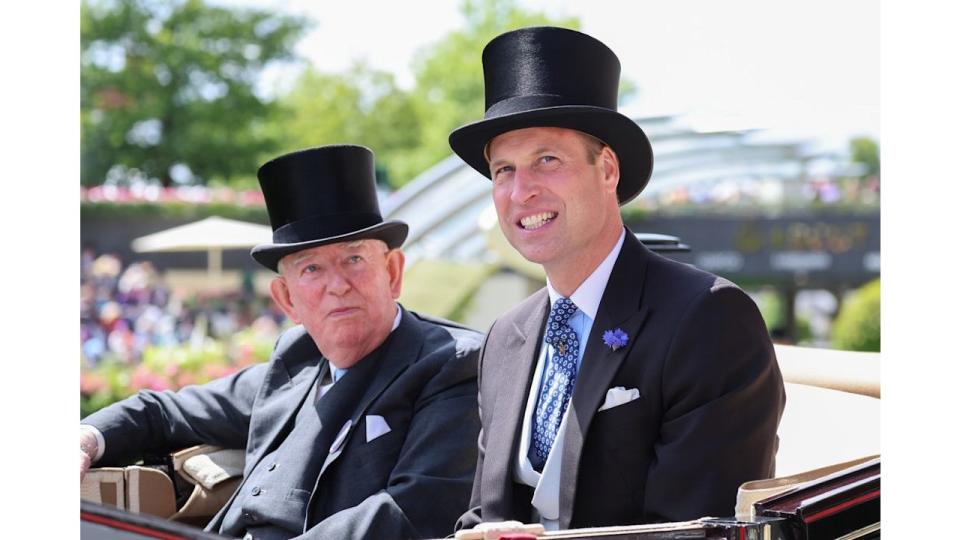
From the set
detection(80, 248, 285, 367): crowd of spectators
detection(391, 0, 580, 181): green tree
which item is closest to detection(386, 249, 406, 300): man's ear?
detection(80, 248, 285, 367): crowd of spectators

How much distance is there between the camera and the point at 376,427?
9.43ft

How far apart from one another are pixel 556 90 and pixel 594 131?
12 centimetres

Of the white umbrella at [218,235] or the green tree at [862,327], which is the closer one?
the white umbrella at [218,235]

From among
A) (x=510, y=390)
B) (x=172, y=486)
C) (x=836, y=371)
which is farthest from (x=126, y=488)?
(x=836, y=371)

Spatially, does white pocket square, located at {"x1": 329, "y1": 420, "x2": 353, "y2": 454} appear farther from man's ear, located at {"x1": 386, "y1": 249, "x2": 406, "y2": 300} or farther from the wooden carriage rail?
the wooden carriage rail

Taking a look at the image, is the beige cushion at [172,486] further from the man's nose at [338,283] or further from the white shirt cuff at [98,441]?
the man's nose at [338,283]

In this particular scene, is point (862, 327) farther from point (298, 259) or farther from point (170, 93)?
point (170, 93)

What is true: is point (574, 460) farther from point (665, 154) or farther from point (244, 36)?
point (244, 36)

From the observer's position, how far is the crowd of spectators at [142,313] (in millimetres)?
14344

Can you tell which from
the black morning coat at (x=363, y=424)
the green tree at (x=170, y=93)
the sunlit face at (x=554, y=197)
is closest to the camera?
the sunlit face at (x=554, y=197)

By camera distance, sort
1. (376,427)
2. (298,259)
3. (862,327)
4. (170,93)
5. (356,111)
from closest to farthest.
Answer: (376,427), (298,259), (862,327), (170,93), (356,111)

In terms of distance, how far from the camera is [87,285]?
17.9 meters

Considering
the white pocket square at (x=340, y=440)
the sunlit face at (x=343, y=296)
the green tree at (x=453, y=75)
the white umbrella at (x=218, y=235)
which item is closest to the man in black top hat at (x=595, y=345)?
the white pocket square at (x=340, y=440)

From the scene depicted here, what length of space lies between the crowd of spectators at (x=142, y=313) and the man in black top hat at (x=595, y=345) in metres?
11.1
